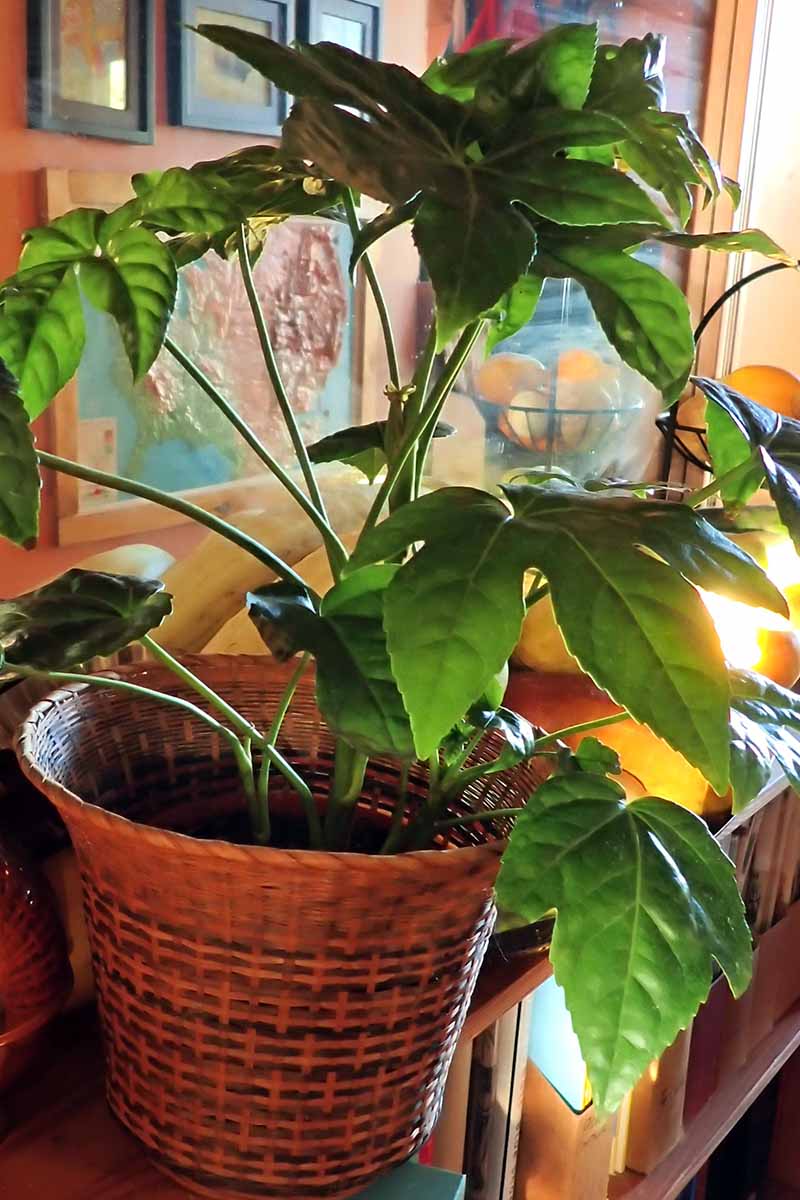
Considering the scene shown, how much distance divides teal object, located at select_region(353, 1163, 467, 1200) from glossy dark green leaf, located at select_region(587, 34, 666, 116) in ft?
1.79

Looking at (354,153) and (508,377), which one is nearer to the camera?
(354,153)

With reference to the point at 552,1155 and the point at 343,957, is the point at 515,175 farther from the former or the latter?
the point at 552,1155

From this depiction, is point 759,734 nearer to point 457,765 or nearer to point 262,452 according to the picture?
point 457,765

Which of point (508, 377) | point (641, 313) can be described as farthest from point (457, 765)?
point (508, 377)

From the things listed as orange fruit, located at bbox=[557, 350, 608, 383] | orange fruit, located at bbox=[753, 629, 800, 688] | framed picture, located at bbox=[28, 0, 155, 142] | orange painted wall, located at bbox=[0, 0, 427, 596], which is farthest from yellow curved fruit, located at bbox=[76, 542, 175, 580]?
orange fruit, located at bbox=[557, 350, 608, 383]

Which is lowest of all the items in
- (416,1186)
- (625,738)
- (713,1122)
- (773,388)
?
(713,1122)

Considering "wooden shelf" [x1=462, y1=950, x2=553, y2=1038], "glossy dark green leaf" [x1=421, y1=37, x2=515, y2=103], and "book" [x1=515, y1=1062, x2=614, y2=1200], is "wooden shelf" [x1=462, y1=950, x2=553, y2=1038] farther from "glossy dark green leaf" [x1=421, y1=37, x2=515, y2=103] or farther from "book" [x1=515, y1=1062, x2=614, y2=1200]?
"glossy dark green leaf" [x1=421, y1=37, x2=515, y2=103]

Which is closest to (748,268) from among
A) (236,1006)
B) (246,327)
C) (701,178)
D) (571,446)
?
(571,446)

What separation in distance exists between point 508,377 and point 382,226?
36.1 inches

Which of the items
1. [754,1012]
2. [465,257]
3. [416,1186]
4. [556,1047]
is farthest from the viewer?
[754,1012]

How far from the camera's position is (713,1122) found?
47.9 inches

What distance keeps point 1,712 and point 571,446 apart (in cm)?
84

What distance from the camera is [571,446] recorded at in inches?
54.8

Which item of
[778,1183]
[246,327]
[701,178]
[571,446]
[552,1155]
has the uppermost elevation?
[701,178]
